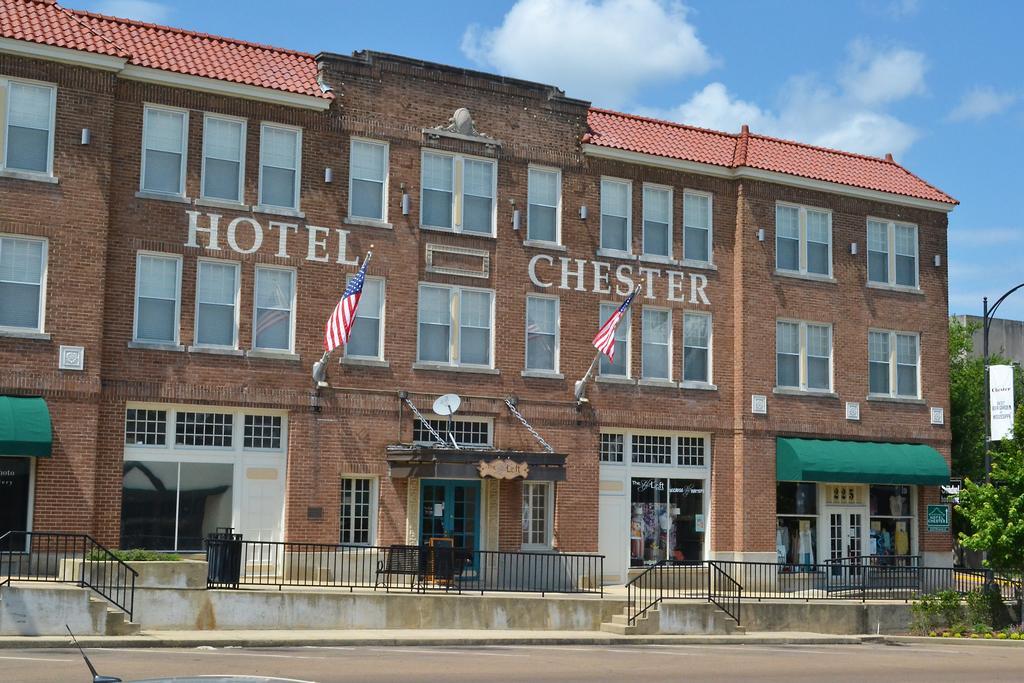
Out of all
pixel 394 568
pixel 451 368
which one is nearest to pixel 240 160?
pixel 451 368

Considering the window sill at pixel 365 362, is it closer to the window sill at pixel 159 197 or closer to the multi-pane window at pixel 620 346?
the window sill at pixel 159 197

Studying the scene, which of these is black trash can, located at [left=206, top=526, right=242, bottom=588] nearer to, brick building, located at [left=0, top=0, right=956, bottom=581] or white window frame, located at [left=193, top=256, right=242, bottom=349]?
brick building, located at [left=0, top=0, right=956, bottom=581]

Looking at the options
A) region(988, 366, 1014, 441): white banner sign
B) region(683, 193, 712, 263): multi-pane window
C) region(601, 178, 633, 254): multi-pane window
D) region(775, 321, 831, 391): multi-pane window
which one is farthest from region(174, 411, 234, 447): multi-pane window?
region(988, 366, 1014, 441): white banner sign

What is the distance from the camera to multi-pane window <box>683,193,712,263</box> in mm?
35531

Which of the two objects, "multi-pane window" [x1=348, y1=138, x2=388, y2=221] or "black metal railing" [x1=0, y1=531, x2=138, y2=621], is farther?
"multi-pane window" [x1=348, y1=138, x2=388, y2=221]

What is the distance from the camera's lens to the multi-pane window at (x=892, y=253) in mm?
38281

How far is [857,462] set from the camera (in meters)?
36.3

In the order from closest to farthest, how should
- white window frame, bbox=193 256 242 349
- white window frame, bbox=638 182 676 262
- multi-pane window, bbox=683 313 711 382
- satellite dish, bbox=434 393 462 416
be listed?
white window frame, bbox=193 256 242 349
satellite dish, bbox=434 393 462 416
white window frame, bbox=638 182 676 262
multi-pane window, bbox=683 313 711 382

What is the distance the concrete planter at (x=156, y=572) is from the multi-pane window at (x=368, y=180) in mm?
9851

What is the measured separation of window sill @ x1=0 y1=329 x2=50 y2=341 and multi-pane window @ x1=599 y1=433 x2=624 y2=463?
14.1 m

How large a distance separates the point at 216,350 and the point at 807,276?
1694 cm

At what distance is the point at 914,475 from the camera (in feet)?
122

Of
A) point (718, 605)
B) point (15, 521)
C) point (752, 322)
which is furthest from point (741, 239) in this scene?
point (15, 521)

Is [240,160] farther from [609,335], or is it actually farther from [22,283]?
[609,335]
